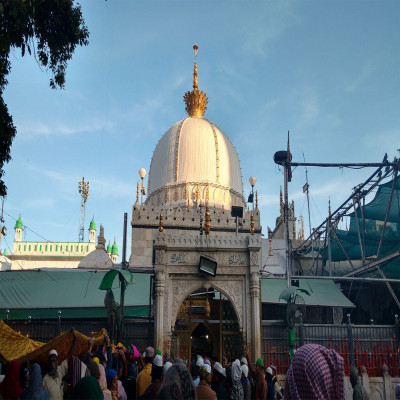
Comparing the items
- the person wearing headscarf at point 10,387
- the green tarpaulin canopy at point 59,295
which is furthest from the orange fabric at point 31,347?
the green tarpaulin canopy at point 59,295

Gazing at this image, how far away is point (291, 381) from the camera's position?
4.14 m

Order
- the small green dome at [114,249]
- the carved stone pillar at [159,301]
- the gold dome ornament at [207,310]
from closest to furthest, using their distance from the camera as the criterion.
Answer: the carved stone pillar at [159,301], the gold dome ornament at [207,310], the small green dome at [114,249]

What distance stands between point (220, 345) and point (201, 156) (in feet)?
55.5

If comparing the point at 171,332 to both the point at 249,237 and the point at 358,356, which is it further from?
the point at 358,356

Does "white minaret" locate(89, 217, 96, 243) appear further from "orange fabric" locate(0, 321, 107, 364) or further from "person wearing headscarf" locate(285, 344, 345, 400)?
"person wearing headscarf" locate(285, 344, 345, 400)

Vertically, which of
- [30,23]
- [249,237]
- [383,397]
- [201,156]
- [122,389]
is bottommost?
[383,397]

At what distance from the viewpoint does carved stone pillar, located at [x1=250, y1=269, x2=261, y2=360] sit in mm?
13474

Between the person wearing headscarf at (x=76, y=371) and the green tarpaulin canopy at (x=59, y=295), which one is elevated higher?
the green tarpaulin canopy at (x=59, y=295)

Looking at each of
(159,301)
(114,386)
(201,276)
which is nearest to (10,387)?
(114,386)

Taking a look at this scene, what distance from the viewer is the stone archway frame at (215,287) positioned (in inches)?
549

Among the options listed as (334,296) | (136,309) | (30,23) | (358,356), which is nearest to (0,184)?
(30,23)

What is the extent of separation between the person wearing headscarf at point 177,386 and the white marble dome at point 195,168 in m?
22.4

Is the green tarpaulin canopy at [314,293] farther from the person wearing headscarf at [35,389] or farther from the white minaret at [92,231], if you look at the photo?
the white minaret at [92,231]

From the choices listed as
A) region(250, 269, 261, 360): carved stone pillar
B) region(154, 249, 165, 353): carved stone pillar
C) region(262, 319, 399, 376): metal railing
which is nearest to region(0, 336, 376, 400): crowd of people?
region(154, 249, 165, 353): carved stone pillar
